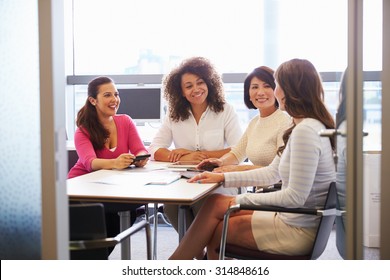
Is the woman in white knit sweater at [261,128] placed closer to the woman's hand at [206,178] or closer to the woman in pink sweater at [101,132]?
the woman's hand at [206,178]

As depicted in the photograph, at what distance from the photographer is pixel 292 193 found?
2.04 metres

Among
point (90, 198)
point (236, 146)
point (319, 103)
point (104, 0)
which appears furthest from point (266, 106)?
point (104, 0)

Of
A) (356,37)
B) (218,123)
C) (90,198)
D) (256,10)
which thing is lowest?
(90,198)

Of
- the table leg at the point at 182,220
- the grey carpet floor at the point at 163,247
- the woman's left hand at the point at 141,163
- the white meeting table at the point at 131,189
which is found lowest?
the grey carpet floor at the point at 163,247

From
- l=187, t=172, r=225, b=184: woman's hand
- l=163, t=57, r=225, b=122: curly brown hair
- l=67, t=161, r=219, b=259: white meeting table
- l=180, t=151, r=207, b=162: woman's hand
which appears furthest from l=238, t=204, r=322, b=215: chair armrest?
l=163, t=57, r=225, b=122: curly brown hair

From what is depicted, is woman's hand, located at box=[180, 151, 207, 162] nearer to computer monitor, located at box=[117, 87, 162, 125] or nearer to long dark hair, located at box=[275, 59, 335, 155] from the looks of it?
long dark hair, located at box=[275, 59, 335, 155]

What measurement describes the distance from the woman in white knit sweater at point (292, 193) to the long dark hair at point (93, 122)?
2.88ft

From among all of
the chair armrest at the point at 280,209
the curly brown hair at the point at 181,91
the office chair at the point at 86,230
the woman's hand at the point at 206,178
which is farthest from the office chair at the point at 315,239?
the curly brown hair at the point at 181,91

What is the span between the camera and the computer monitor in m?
4.42

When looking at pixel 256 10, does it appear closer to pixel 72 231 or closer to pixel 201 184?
pixel 201 184

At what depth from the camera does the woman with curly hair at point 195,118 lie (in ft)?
10.5

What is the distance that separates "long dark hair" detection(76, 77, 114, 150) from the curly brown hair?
0.42 m

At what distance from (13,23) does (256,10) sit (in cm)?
316

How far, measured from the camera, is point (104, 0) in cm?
474
